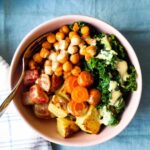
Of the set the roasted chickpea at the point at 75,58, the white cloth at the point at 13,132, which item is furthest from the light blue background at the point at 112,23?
the roasted chickpea at the point at 75,58

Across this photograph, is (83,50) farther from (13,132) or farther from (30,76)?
(13,132)

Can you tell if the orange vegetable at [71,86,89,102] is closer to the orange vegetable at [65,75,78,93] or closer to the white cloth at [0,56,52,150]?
the orange vegetable at [65,75,78,93]

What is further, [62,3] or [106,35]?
[62,3]

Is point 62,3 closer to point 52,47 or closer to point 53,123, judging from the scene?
point 52,47

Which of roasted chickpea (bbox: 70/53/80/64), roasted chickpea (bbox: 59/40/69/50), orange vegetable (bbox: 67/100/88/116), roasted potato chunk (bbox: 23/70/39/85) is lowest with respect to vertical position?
orange vegetable (bbox: 67/100/88/116)

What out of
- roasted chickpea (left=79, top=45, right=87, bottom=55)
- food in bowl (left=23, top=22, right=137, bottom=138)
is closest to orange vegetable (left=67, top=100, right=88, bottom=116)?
food in bowl (left=23, top=22, right=137, bottom=138)

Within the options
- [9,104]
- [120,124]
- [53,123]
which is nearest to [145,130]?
[120,124]

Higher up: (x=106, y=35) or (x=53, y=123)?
(x=106, y=35)

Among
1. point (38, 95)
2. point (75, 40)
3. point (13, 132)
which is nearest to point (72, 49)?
point (75, 40)
